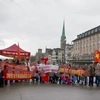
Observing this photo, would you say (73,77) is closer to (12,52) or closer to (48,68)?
(48,68)

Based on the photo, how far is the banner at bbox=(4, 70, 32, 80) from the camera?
17.2 meters

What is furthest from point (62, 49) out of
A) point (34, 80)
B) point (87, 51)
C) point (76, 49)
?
point (34, 80)

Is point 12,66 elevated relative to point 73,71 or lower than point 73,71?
elevated

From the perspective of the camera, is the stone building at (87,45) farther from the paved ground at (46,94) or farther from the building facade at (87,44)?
the paved ground at (46,94)

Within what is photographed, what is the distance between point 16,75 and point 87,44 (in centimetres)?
10682

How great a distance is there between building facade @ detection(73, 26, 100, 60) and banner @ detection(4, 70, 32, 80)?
8735 cm

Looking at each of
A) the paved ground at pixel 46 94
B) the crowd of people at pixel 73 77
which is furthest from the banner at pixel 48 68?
the paved ground at pixel 46 94

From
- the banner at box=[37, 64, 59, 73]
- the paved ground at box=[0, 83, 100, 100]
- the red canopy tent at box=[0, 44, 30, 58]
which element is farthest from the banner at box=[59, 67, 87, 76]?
the paved ground at box=[0, 83, 100, 100]

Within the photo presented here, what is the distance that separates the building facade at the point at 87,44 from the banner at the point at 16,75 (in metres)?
87.4

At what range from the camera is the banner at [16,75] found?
17.2 m

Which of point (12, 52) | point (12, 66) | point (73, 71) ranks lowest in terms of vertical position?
point (73, 71)

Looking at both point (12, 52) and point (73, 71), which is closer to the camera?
point (73, 71)

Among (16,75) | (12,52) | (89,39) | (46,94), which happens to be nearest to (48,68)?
(12,52)

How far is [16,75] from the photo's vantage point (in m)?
18.4
